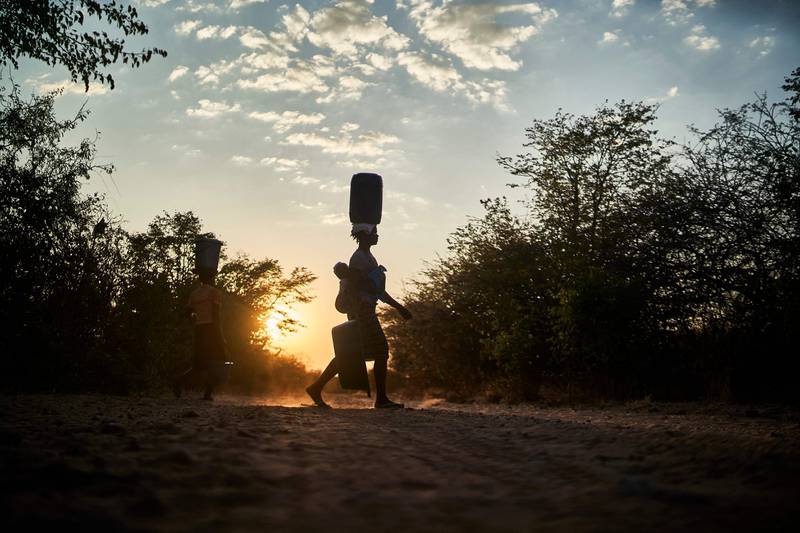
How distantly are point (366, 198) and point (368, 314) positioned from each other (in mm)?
2080

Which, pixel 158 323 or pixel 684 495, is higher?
pixel 158 323

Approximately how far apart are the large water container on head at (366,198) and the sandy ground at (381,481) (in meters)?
5.20

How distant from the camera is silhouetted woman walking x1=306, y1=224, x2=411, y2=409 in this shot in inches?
308

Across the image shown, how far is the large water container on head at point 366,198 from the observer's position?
8953mm

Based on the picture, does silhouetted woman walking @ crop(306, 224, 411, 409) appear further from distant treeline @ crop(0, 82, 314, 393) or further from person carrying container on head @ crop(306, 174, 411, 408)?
distant treeline @ crop(0, 82, 314, 393)

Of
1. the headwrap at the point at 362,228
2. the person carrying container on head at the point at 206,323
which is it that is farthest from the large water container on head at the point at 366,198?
the person carrying container on head at the point at 206,323

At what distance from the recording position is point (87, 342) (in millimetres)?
11297

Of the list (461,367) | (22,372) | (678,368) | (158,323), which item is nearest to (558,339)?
(678,368)

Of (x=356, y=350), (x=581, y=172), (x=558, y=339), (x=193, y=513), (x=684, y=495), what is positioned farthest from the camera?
(x=581, y=172)

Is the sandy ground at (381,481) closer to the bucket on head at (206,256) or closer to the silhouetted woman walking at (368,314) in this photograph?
the silhouetted woman walking at (368,314)

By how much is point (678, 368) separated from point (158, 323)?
1165cm

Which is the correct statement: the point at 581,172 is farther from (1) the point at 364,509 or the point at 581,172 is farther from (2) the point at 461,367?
(1) the point at 364,509

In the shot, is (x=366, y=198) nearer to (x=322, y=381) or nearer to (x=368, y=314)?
(x=368, y=314)

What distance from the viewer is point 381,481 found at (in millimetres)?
2598
